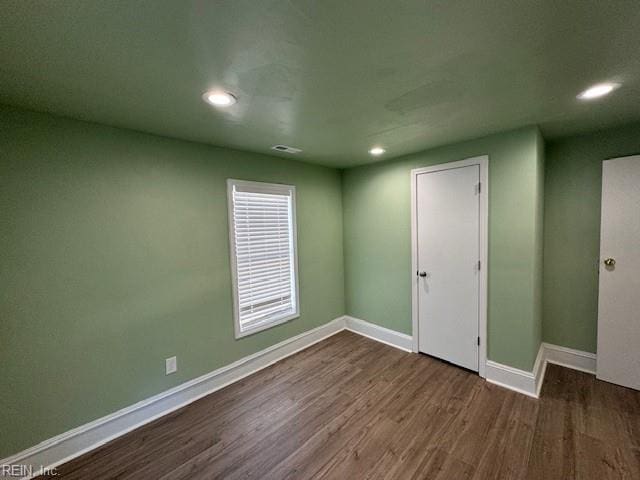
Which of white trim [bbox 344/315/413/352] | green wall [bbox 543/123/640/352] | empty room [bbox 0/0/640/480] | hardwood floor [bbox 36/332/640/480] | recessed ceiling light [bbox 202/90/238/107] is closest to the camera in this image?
empty room [bbox 0/0/640/480]

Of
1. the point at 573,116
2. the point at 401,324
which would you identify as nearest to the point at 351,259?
the point at 401,324

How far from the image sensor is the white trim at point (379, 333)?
319cm

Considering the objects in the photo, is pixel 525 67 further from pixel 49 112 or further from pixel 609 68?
pixel 49 112

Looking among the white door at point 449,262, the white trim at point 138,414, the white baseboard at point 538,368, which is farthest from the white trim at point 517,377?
the white trim at point 138,414

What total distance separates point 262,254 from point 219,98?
1692 mm

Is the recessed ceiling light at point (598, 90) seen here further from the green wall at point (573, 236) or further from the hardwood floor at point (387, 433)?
the hardwood floor at point (387, 433)

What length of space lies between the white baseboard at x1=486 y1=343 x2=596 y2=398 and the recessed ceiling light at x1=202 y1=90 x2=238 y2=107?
10.3 ft

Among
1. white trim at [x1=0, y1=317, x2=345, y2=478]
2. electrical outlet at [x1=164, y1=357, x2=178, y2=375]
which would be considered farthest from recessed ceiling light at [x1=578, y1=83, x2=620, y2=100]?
electrical outlet at [x1=164, y1=357, x2=178, y2=375]

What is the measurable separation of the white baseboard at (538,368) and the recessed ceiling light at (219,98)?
314cm

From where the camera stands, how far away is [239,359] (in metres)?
2.69

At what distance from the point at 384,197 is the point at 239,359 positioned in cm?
253

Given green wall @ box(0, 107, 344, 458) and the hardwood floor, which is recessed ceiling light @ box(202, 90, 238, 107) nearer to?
green wall @ box(0, 107, 344, 458)

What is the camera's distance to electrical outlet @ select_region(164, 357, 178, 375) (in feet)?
7.29

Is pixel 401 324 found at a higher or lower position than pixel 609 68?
lower
